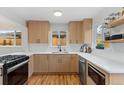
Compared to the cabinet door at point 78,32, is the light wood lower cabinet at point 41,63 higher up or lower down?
lower down

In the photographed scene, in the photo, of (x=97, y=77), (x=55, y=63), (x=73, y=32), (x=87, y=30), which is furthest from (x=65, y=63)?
(x=97, y=77)

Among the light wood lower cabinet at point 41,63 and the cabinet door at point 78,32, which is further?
the cabinet door at point 78,32

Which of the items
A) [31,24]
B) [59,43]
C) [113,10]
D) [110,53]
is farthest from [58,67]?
[113,10]

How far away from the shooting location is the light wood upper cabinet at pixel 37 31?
247 inches

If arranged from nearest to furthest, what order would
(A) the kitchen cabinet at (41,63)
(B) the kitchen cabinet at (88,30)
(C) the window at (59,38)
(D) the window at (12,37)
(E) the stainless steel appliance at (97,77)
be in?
(E) the stainless steel appliance at (97,77), (B) the kitchen cabinet at (88,30), (A) the kitchen cabinet at (41,63), (D) the window at (12,37), (C) the window at (59,38)

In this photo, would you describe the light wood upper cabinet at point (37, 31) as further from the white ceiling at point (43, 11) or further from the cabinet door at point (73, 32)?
the white ceiling at point (43, 11)

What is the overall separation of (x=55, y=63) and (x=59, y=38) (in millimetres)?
1465

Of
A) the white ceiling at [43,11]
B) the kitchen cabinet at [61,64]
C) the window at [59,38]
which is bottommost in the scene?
the kitchen cabinet at [61,64]

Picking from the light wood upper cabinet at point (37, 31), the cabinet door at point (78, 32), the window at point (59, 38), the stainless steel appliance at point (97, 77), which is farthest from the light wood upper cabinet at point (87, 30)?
the stainless steel appliance at point (97, 77)

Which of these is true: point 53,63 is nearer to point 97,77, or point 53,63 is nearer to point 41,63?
point 41,63

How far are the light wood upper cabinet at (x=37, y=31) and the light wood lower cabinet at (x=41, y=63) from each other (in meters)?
0.75

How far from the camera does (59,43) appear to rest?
22.9ft
